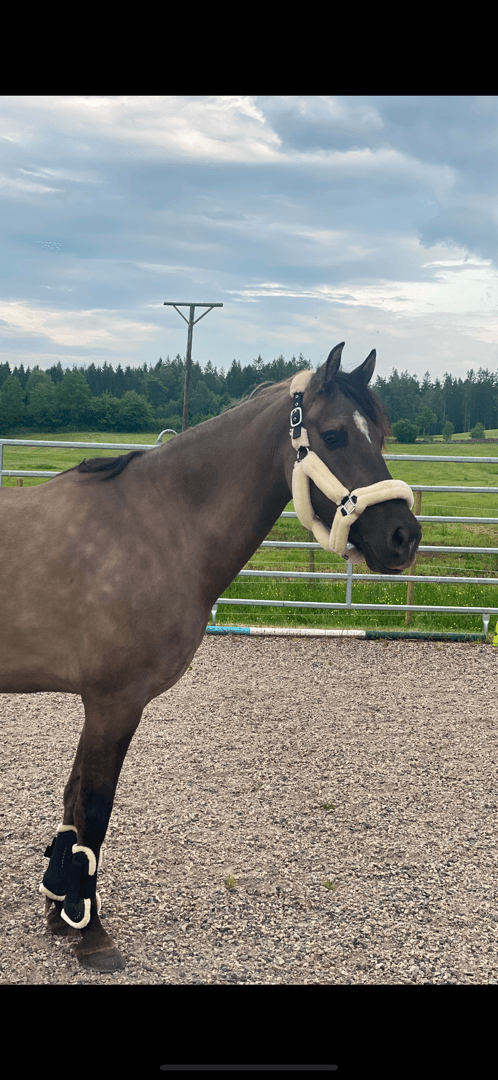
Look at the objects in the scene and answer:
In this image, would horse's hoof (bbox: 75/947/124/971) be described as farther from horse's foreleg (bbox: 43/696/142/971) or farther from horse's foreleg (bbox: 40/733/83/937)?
horse's foreleg (bbox: 40/733/83/937)

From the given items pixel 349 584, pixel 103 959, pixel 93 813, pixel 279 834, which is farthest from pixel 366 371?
pixel 349 584

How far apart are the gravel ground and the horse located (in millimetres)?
368

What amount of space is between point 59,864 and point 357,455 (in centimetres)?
189

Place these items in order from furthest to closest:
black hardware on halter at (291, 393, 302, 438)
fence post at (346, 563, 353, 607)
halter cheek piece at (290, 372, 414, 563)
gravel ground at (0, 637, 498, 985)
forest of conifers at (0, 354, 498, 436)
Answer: forest of conifers at (0, 354, 498, 436) < fence post at (346, 563, 353, 607) < gravel ground at (0, 637, 498, 985) < black hardware on halter at (291, 393, 302, 438) < halter cheek piece at (290, 372, 414, 563)

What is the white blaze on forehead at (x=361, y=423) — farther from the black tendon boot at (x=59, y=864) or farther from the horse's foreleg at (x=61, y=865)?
the black tendon boot at (x=59, y=864)

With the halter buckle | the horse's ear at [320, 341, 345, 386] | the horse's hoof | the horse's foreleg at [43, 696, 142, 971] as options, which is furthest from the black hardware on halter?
the horse's hoof

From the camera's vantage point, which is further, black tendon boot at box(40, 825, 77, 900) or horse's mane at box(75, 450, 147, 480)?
black tendon boot at box(40, 825, 77, 900)

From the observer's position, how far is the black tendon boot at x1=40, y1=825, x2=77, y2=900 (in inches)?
99.9

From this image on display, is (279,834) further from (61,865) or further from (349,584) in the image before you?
(349,584)

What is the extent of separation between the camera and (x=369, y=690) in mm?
5770

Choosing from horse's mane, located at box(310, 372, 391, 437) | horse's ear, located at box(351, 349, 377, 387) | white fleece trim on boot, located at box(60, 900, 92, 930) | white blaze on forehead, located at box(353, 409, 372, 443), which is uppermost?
horse's ear, located at box(351, 349, 377, 387)

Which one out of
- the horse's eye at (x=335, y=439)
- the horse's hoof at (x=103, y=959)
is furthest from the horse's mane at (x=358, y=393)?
the horse's hoof at (x=103, y=959)

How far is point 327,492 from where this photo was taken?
2.09 meters

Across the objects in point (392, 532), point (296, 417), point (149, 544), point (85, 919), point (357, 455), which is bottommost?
point (85, 919)
